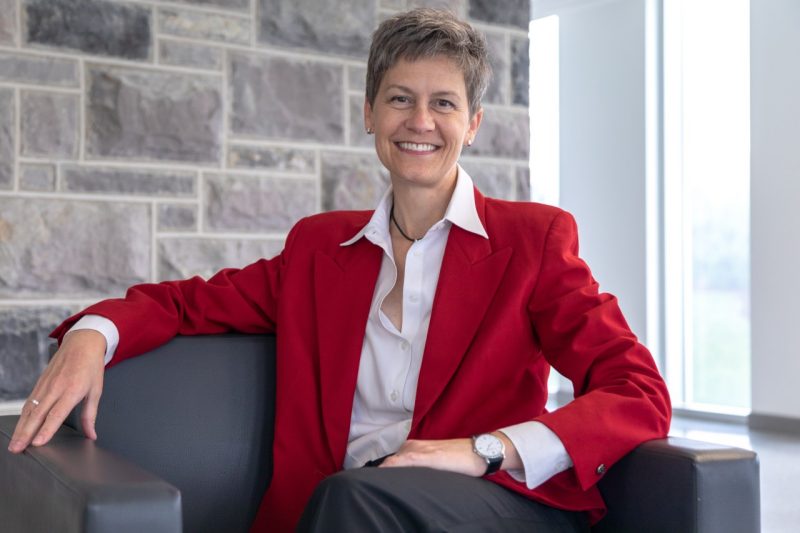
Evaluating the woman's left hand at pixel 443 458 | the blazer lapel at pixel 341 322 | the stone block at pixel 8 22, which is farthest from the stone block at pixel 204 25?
the woman's left hand at pixel 443 458

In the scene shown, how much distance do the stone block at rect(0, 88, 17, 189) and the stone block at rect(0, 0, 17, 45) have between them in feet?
0.46

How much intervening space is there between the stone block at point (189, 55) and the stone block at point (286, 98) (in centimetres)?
6

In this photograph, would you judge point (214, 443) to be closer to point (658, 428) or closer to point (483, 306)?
point (483, 306)

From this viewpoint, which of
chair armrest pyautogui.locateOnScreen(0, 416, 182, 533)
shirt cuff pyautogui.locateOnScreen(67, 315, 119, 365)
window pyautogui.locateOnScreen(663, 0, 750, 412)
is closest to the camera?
chair armrest pyautogui.locateOnScreen(0, 416, 182, 533)

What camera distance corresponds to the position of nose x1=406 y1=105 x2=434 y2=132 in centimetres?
185

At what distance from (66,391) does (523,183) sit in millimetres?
2376

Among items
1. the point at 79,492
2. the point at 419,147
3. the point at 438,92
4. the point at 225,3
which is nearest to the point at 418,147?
the point at 419,147

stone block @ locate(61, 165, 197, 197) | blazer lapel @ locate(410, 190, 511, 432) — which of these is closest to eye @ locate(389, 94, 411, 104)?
blazer lapel @ locate(410, 190, 511, 432)

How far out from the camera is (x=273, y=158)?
3211 mm

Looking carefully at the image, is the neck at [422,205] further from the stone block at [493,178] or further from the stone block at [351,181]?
the stone block at [493,178]

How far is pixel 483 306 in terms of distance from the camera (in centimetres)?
181

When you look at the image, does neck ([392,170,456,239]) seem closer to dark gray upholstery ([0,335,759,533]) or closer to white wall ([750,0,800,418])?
dark gray upholstery ([0,335,759,533])

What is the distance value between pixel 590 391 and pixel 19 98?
6.26 feet

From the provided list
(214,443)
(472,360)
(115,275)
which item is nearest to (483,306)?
(472,360)
